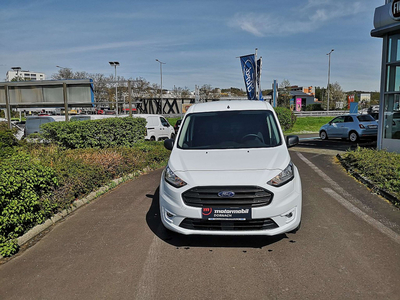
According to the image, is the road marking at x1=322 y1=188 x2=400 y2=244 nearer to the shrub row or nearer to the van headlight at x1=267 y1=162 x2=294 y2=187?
the shrub row

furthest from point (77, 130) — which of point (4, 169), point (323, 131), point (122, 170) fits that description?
point (323, 131)

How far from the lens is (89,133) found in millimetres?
11422

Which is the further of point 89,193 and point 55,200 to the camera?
point 89,193

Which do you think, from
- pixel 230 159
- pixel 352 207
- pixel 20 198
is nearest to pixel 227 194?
pixel 230 159

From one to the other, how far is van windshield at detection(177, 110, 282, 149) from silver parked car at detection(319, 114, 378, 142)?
49.5ft

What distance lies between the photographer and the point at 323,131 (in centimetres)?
2138

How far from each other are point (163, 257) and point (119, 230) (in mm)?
1300

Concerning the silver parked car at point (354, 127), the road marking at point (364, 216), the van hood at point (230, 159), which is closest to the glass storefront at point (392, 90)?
the road marking at point (364, 216)

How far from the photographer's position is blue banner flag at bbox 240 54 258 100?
840 inches

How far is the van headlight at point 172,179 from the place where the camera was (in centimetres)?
423

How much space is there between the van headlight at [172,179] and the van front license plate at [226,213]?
450mm

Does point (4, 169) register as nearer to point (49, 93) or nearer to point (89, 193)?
point (89, 193)

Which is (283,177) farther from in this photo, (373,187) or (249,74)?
(249,74)

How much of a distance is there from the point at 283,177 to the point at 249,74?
18315mm
